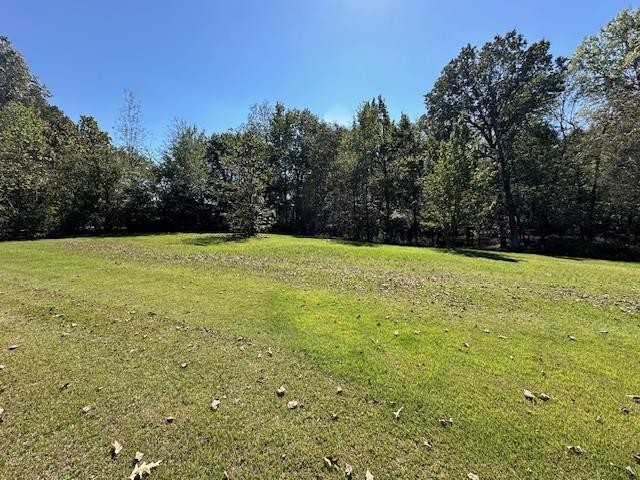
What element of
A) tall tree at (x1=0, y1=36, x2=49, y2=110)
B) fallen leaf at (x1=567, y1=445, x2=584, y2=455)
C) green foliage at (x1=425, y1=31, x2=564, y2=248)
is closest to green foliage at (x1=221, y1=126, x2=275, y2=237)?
green foliage at (x1=425, y1=31, x2=564, y2=248)

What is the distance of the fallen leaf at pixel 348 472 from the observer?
2.85 meters

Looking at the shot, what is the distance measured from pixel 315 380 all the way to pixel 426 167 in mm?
28194

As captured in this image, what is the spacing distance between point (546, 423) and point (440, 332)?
8.29 feet

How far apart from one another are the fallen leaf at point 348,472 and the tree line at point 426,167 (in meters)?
20.9

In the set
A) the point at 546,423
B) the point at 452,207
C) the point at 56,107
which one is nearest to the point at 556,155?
the point at 452,207

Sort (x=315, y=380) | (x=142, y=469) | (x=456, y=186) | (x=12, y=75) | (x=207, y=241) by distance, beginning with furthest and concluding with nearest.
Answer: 1. (x=12, y=75)
2. (x=456, y=186)
3. (x=207, y=241)
4. (x=315, y=380)
5. (x=142, y=469)

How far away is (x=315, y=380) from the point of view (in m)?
4.35

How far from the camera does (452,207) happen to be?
75.3 ft

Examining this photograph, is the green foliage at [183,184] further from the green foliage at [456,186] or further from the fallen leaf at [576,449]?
the fallen leaf at [576,449]

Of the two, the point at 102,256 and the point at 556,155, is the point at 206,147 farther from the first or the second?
the point at 556,155

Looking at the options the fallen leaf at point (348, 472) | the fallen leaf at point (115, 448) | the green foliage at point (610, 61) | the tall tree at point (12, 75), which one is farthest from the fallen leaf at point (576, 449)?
the tall tree at point (12, 75)

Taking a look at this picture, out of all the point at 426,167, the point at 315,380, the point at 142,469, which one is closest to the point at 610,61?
the point at 426,167

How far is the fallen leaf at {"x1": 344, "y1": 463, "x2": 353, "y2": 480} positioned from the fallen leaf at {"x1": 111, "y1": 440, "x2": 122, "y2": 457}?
85.1 inches

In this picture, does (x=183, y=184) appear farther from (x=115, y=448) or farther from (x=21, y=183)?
(x=115, y=448)
